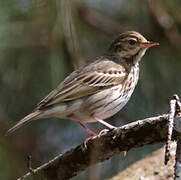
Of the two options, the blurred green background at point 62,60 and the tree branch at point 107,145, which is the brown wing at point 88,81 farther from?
the tree branch at point 107,145

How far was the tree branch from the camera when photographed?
3.02 m

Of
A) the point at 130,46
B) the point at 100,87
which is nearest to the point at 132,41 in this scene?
the point at 130,46

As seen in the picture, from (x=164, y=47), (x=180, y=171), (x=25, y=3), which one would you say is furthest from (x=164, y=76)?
Result: (x=180, y=171)

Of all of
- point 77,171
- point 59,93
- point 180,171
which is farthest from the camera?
point 59,93

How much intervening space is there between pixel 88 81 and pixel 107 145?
1611mm

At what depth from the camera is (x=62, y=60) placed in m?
4.79

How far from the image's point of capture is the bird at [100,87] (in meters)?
4.56

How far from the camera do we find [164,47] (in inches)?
207

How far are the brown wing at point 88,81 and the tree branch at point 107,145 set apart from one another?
85cm

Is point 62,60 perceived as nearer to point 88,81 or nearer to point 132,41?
point 88,81

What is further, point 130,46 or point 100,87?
point 130,46

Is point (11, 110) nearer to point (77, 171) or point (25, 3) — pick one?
point (25, 3)

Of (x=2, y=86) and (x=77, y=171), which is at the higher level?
(x=2, y=86)

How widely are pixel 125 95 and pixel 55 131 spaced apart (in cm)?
121
